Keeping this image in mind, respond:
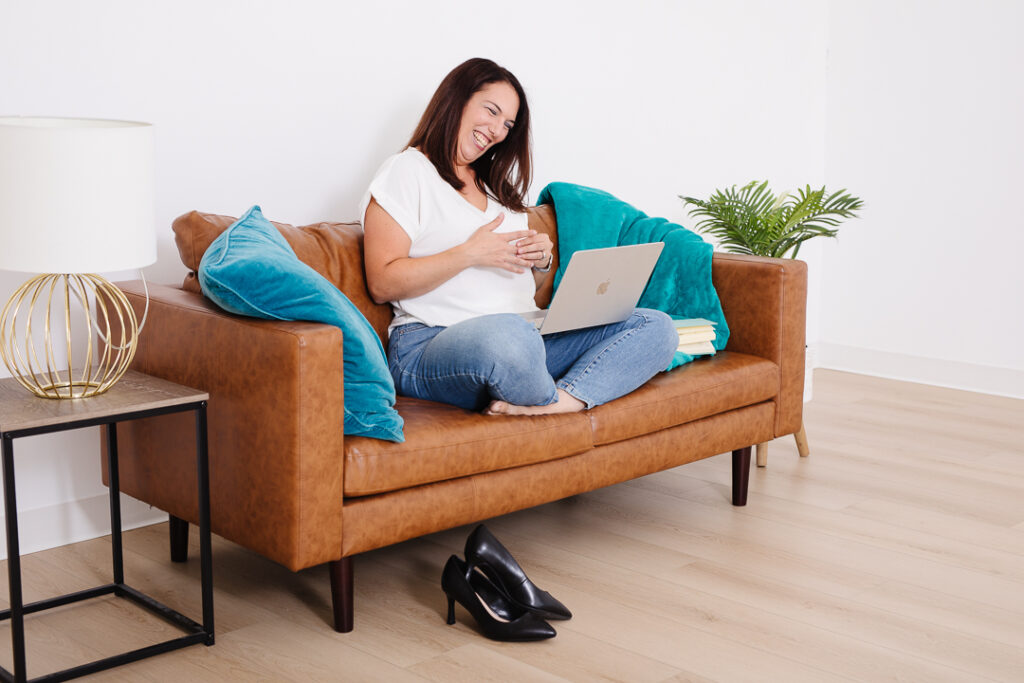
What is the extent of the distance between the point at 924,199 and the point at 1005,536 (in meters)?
2.27

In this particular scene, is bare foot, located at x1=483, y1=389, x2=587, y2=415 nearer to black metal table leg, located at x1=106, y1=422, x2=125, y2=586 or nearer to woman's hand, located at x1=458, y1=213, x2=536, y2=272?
woman's hand, located at x1=458, y1=213, x2=536, y2=272

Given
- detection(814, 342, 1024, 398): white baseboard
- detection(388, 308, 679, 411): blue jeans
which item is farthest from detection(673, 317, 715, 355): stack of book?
detection(814, 342, 1024, 398): white baseboard

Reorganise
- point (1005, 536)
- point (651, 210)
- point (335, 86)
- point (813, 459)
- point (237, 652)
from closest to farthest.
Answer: point (237, 652) < point (1005, 536) < point (335, 86) < point (813, 459) < point (651, 210)

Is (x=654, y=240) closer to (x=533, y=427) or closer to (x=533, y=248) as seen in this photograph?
(x=533, y=248)

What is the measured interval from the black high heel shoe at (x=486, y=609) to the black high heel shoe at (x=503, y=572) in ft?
0.05

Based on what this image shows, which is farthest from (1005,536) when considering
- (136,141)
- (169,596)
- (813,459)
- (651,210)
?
(136,141)

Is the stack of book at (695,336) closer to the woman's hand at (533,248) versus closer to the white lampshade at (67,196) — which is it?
the woman's hand at (533,248)

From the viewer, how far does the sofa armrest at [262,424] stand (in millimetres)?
1893

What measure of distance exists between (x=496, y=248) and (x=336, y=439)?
71 centimetres

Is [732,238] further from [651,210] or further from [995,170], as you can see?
[995,170]

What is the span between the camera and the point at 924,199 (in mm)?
4613

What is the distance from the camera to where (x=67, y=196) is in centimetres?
176

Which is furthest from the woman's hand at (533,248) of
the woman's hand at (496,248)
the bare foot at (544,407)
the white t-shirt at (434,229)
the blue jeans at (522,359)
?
the bare foot at (544,407)

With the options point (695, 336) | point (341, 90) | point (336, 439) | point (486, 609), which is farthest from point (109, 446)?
point (695, 336)
